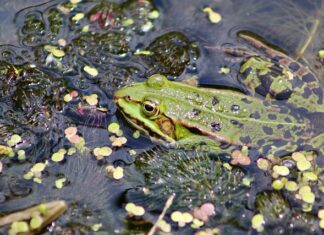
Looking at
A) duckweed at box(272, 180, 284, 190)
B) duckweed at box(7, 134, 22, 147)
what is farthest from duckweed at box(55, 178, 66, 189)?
duckweed at box(272, 180, 284, 190)

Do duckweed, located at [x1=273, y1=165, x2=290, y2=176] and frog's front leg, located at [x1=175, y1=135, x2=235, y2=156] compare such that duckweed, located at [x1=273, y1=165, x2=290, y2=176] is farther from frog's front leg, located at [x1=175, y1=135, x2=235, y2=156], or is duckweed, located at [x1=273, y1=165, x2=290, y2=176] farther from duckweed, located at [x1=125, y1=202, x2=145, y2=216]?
duckweed, located at [x1=125, y1=202, x2=145, y2=216]

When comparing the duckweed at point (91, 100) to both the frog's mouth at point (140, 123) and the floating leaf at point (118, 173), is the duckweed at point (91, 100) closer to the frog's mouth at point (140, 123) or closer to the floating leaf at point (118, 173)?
the frog's mouth at point (140, 123)

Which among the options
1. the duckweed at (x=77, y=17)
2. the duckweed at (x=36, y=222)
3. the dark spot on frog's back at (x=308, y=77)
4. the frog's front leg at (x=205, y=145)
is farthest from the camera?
the duckweed at (x=77, y=17)

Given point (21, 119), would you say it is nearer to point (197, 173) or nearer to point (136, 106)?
point (136, 106)

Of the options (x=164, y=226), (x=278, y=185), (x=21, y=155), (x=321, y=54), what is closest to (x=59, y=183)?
(x=21, y=155)

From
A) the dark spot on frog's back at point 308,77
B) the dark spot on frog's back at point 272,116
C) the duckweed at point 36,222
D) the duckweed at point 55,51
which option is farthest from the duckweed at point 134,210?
the dark spot on frog's back at point 308,77

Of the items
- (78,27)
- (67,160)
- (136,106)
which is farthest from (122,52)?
(67,160)

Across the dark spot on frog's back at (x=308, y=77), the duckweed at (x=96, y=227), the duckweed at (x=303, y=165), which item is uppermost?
the dark spot on frog's back at (x=308, y=77)

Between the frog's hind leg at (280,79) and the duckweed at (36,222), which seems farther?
the frog's hind leg at (280,79)
